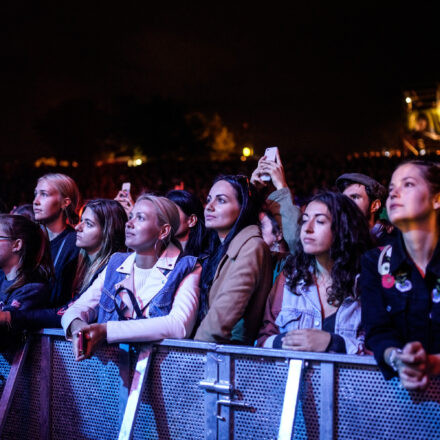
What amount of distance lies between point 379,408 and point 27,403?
201 centimetres

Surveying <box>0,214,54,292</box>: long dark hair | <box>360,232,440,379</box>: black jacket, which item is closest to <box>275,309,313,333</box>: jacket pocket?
<box>360,232,440,379</box>: black jacket

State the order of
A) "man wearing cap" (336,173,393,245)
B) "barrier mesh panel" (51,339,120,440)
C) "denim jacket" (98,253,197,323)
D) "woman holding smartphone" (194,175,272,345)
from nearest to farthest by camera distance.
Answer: "barrier mesh panel" (51,339,120,440)
"woman holding smartphone" (194,175,272,345)
"denim jacket" (98,253,197,323)
"man wearing cap" (336,173,393,245)

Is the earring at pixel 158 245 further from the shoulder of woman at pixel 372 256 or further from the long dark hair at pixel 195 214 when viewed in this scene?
the shoulder of woman at pixel 372 256

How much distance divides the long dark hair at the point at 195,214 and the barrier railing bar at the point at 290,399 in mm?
2203

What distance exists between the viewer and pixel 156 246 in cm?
347

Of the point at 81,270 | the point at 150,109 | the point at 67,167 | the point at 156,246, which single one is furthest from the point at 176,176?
the point at 150,109

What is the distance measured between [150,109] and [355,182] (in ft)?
166

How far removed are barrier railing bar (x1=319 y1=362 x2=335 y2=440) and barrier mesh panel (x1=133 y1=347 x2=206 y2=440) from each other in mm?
596

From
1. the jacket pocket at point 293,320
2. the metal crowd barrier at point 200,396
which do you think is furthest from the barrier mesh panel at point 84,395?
the jacket pocket at point 293,320

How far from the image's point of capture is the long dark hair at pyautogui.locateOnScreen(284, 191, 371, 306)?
2955 millimetres

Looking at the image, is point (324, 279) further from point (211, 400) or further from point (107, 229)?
point (107, 229)

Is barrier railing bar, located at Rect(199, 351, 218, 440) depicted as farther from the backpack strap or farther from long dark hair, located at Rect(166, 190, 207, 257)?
long dark hair, located at Rect(166, 190, 207, 257)

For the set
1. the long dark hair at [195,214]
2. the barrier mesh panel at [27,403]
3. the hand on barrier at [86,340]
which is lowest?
the barrier mesh panel at [27,403]

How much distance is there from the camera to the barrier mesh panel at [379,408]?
2.18 meters
